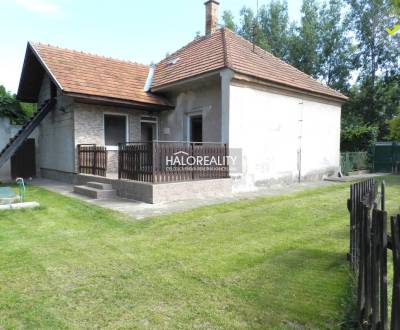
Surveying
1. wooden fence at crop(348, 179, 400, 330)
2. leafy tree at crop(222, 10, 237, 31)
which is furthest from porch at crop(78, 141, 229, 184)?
leafy tree at crop(222, 10, 237, 31)

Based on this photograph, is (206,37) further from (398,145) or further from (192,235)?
(398,145)

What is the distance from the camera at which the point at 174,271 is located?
12.9 ft

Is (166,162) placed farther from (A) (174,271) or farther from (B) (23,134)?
(B) (23,134)

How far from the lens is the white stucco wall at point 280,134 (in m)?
11.2

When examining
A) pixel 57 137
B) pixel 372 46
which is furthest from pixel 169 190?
pixel 372 46

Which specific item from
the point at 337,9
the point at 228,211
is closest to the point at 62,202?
the point at 228,211

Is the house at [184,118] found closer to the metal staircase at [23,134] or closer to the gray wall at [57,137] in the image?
the gray wall at [57,137]

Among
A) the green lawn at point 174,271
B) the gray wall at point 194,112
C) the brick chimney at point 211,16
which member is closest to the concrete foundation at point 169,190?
the green lawn at point 174,271

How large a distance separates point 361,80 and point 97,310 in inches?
1437

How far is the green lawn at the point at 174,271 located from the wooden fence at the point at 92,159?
3.95 meters

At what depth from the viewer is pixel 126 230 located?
583 centimetres

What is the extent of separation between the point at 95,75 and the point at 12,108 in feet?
26.4

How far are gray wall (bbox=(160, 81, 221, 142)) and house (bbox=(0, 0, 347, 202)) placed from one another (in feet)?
0.13

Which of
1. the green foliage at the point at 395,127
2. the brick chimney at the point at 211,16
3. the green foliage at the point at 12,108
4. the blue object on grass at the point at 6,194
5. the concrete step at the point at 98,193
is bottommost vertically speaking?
the concrete step at the point at 98,193
